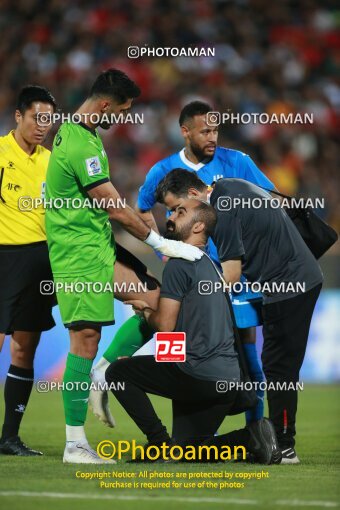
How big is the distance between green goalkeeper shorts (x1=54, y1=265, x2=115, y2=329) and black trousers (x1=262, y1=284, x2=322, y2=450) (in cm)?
100

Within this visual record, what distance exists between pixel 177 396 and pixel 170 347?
0.99 ft

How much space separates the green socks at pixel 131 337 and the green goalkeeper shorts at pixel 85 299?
0.68 metres

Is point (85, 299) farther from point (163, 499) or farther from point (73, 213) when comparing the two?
point (163, 499)

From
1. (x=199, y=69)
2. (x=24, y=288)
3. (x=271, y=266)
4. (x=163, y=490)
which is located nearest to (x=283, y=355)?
(x=271, y=266)

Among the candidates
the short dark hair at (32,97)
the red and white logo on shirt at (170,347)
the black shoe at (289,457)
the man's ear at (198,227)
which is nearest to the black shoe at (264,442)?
the black shoe at (289,457)

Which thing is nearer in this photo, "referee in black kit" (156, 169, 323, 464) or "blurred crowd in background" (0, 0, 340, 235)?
"referee in black kit" (156, 169, 323, 464)

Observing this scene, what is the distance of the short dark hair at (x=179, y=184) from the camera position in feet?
20.2

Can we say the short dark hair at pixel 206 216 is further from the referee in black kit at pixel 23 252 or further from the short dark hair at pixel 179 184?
the referee in black kit at pixel 23 252

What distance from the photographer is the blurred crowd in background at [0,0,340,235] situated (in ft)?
40.5

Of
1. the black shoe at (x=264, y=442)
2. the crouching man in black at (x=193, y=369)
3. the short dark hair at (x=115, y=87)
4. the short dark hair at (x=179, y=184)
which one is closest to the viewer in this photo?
the black shoe at (x=264, y=442)

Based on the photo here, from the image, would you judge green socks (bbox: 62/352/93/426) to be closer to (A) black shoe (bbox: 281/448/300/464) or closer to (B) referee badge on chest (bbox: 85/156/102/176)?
(B) referee badge on chest (bbox: 85/156/102/176)

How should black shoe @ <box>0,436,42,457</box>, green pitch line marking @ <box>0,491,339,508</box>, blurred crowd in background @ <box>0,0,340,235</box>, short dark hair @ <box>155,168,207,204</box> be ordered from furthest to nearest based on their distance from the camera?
blurred crowd in background @ <box>0,0,340,235</box> < black shoe @ <box>0,436,42,457</box> < short dark hair @ <box>155,168,207,204</box> < green pitch line marking @ <box>0,491,339,508</box>

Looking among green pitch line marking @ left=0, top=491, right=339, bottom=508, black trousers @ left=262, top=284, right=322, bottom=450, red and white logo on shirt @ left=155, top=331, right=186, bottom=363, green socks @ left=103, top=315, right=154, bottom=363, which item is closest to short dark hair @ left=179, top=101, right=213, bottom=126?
green socks @ left=103, top=315, right=154, bottom=363

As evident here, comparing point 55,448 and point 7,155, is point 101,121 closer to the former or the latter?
point 7,155
